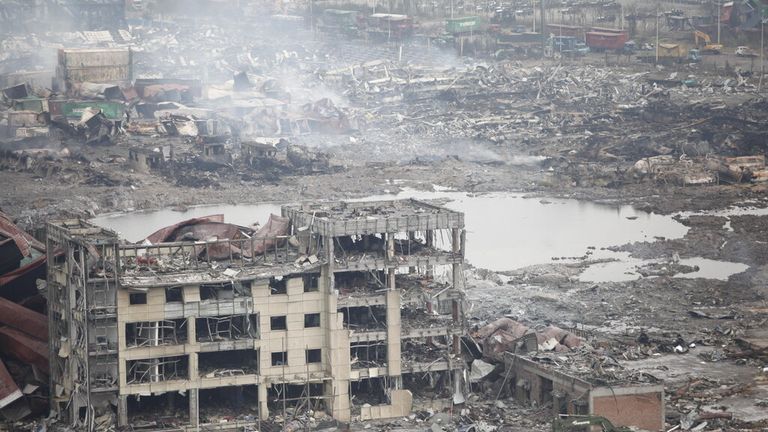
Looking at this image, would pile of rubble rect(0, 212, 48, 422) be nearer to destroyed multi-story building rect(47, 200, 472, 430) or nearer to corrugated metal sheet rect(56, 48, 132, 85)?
destroyed multi-story building rect(47, 200, 472, 430)

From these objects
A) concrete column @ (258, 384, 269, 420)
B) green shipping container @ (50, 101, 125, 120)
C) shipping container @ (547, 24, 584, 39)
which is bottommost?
concrete column @ (258, 384, 269, 420)

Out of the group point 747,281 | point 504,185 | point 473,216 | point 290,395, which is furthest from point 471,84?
point 290,395

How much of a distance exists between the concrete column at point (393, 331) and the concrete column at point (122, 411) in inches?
244

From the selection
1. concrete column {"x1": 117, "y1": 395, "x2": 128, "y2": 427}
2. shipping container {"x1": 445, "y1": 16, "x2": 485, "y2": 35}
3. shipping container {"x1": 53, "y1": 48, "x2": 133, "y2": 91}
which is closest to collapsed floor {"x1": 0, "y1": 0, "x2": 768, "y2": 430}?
concrete column {"x1": 117, "y1": 395, "x2": 128, "y2": 427}

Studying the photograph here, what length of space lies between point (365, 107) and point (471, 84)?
5790 mm

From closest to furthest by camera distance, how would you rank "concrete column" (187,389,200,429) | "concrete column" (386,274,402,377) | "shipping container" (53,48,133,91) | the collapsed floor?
1. "concrete column" (187,389,200,429)
2. "concrete column" (386,274,402,377)
3. the collapsed floor
4. "shipping container" (53,48,133,91)

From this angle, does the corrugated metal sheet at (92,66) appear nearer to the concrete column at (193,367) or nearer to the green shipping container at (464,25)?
the green shipping container at (464,25)

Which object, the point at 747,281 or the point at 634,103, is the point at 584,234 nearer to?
the point at 747,281

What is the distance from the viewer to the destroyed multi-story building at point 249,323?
3712 cm

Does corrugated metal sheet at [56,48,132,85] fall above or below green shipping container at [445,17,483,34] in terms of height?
below

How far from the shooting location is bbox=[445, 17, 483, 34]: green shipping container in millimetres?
98875

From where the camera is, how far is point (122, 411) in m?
37.1

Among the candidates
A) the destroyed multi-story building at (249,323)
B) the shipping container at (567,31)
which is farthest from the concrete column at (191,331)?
the shipping container at (567,31)

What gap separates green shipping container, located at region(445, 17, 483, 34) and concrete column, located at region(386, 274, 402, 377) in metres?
61.5
